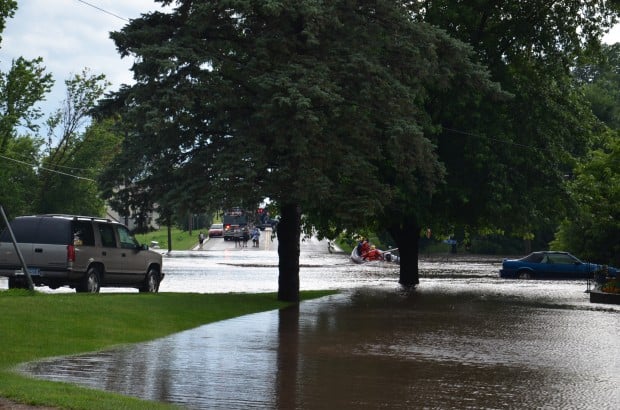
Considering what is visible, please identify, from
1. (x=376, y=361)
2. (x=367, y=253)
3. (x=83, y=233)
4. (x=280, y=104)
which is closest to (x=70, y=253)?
(x=83, y=233)

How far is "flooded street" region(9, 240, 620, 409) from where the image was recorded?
35.2 feet

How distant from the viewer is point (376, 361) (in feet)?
45.0

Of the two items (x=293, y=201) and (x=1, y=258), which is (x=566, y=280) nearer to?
(x=293, y=201)

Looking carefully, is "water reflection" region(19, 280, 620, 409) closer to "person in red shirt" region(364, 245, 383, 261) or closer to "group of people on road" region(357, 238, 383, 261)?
"group of people on road" region(357, 238, 383, 261)

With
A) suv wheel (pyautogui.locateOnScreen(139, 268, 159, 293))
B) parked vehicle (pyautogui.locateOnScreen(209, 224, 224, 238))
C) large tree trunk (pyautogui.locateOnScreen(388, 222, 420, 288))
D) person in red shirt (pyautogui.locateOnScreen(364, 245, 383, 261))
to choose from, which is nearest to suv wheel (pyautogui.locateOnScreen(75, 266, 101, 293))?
suv wheel (pyautogui.locateOnScreen(139, 268, 159, 293))

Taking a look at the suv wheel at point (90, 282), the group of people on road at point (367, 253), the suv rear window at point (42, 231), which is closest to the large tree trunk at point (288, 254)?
the suv wheel at point (90, 282)

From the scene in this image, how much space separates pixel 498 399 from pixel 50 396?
4.82m

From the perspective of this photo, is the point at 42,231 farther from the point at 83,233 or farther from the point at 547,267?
the point at 547,267

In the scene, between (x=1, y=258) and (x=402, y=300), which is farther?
(x=402, y=300)

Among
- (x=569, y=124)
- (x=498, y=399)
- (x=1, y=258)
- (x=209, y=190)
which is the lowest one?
(x=498, y=399)

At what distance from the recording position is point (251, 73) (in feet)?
78.0

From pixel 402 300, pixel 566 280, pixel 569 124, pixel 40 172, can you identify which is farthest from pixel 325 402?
pixel 40 172

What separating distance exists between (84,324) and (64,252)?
6.91 m

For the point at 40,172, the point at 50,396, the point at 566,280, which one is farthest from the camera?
the point at 40,172
